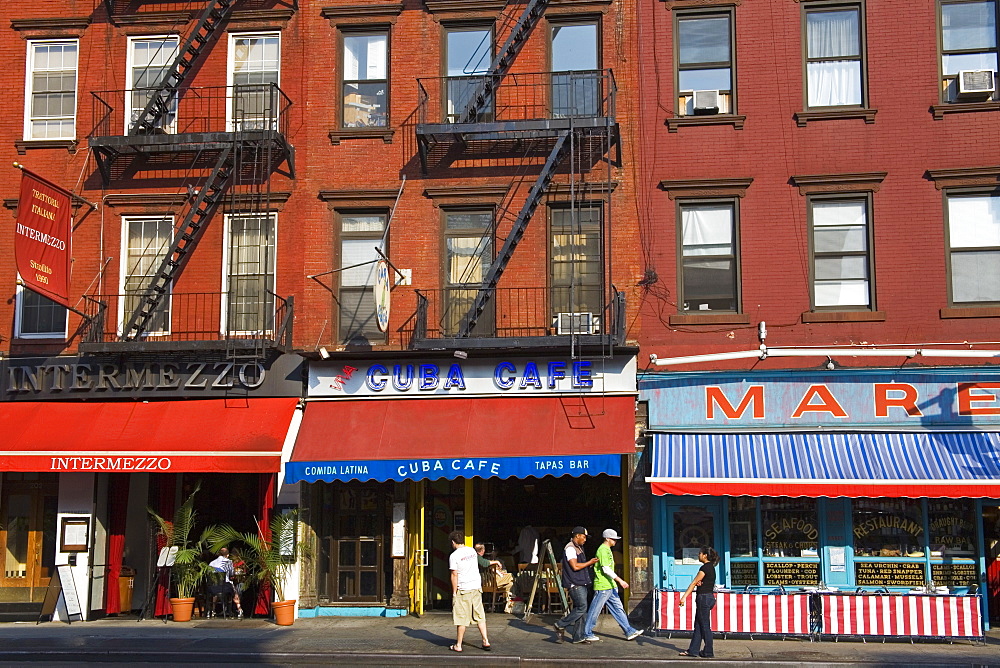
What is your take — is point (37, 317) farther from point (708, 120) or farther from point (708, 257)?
point (708, 120)

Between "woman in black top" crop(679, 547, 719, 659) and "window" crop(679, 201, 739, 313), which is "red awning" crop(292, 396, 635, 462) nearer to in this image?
"window" crop(679, 201, 739, 313)

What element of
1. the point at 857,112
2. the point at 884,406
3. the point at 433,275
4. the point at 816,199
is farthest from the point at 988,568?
the point at 433,275

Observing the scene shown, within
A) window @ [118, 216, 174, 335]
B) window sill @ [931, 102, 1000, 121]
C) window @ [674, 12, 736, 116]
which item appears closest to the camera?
window sill @ [931, 102, 1000, 121]

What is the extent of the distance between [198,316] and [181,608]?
492cm

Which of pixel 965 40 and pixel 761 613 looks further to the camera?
pixel 965 40

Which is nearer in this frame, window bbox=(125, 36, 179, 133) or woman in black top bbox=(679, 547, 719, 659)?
woman in black top bbox=(679, 547, 719, 659)

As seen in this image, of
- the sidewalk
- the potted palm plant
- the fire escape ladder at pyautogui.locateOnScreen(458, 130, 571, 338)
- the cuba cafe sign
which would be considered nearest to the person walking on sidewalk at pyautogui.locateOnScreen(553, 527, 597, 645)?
the sidewalk

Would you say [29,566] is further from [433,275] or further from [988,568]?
[988,568]

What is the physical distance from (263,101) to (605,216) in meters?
6.44

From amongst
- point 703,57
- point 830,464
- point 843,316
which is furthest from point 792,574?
point 703,57

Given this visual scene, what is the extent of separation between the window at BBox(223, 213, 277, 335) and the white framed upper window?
3.07 meters

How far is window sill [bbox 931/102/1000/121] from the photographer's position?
17172mm

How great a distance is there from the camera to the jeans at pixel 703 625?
45.4 ft

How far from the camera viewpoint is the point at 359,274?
60.9 feet
